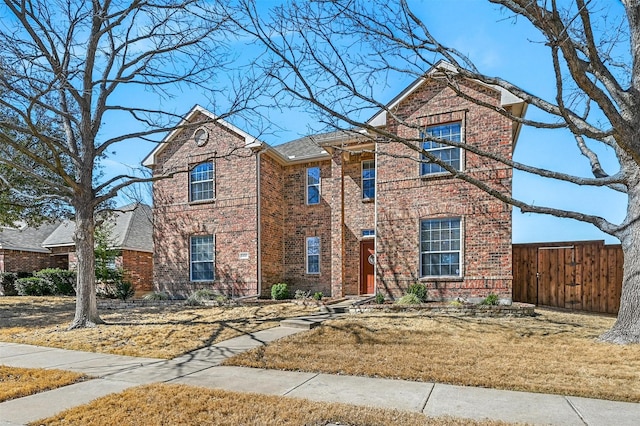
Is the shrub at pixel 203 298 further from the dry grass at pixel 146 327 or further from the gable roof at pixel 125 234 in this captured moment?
the gable roof at pixel 125 234

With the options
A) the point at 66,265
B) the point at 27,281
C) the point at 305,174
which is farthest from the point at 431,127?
the point at 66,265

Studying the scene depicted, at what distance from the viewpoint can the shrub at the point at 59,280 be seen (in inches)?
816

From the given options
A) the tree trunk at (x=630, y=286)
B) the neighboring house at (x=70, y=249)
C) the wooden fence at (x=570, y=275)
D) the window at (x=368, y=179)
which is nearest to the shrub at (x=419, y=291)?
the wooden fence at (x=570, y=275)

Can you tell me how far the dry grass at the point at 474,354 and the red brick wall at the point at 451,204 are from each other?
8.26 ft

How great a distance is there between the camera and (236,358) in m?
6.32

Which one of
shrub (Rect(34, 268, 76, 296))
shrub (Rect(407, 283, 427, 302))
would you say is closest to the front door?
shrub (Rect(407, 283, 427, 302))

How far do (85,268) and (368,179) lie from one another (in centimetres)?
1000

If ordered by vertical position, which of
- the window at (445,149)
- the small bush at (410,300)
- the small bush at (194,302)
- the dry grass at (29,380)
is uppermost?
the window at (445,149)

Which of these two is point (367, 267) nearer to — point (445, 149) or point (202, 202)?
point (445, 149)

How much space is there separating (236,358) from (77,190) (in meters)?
7.17

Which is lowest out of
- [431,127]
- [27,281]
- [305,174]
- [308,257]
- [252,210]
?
[27,281]

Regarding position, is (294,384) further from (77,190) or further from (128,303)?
(128,303)

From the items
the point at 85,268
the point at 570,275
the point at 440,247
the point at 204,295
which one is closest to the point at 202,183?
the point at 204,295

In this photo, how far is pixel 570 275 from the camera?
38.6 feet
